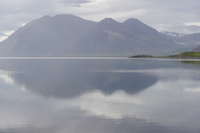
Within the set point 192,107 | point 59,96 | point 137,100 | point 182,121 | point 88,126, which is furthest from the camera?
point 59,96

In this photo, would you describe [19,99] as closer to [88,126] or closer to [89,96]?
[89,96]

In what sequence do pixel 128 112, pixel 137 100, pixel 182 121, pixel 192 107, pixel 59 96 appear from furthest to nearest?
pixel 59 96
pixel 137 100
pixel 192 107
pixel 128 112
pixel 182 121

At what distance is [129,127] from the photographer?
25688mm

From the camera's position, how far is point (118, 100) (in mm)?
41250

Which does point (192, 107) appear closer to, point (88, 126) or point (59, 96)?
point (88, 126)

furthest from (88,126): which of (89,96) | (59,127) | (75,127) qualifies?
(89,96)

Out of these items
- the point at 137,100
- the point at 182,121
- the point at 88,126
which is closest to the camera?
the point at 88,126

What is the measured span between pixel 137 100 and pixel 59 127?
1805cm

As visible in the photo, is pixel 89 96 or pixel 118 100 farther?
pixel 89 96

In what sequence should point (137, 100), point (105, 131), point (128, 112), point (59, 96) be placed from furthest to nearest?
point (59, 96) → point (137, 100) → point (128, 112) → point (105, 131)

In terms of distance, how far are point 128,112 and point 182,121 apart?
688cm

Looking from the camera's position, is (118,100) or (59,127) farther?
(118,100)

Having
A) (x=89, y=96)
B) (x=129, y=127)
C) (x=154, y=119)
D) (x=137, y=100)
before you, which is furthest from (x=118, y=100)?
(x=129, y=127)

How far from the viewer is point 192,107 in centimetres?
3534
